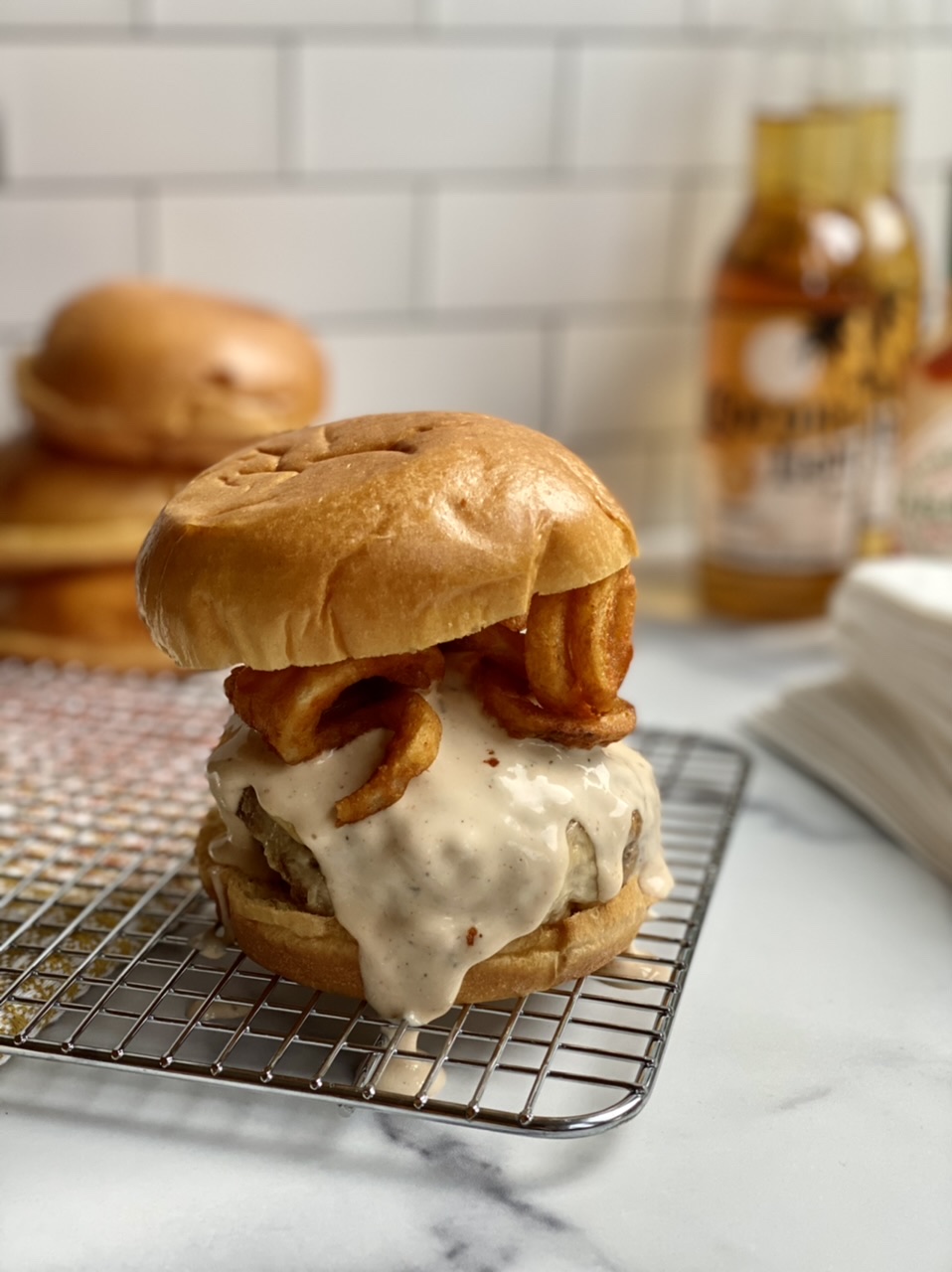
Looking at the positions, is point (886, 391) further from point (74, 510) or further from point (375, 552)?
point (375, 552)

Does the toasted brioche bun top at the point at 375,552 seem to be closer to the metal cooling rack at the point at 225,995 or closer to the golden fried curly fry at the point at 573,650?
the golden fried curly fry at the point at 573,650

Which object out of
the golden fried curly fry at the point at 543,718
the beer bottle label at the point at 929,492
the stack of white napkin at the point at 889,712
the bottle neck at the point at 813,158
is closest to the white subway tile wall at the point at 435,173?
the bottle neck at the point at 813,158

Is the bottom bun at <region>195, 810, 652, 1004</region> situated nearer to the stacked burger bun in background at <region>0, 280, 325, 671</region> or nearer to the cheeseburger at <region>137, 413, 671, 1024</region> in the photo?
the cheeseburger at <region>137, 413, 671, 1024</region>

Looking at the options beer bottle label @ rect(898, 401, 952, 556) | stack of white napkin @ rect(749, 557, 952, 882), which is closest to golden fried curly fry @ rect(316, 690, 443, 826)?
stack of white napkin @ rect(749, 557, 952, 882)

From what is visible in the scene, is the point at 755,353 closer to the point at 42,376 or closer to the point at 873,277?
the point at 873,277

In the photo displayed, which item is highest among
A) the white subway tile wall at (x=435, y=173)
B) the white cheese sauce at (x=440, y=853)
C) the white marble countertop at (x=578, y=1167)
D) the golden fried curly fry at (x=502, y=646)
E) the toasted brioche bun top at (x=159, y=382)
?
the white subway tile wall at (x=435, y=173)

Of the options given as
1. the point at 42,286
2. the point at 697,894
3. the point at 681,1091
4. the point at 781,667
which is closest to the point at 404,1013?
the point at 681,1091
